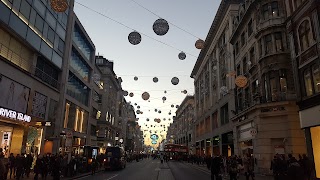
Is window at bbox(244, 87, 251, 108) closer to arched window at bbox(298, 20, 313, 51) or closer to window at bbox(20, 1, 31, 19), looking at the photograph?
arched window at bbox(298, 20, 313, 51)

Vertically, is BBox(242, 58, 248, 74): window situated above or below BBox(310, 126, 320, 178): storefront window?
above

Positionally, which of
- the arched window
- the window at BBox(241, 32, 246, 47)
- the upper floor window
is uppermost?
the window at BBox(241, 32, 246, 47)

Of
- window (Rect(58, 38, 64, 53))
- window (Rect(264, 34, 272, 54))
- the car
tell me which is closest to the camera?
window (Rect(264, 34, 272, 54))

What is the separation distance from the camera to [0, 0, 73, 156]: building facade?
75.6 feet

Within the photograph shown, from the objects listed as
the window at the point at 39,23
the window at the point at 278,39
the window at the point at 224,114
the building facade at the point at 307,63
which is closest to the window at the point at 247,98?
the window at the point at 278,39

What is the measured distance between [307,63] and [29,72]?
24966 mm

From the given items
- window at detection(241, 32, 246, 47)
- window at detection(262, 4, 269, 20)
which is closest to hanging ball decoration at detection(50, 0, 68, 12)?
window at detection(262, 4, 269, 20)

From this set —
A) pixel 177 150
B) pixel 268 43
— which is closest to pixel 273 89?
pixel 268 43

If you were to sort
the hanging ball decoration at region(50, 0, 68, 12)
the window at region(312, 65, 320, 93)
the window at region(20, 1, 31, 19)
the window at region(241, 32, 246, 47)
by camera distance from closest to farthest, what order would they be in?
1. the hanging ball decoration at region(50, 0, 68, 12)
2. the window at region(312, 65, 320, 93)
3. the window at region(20, 1, 31, 19)
4. the window at region(241, 32, 246, 47)

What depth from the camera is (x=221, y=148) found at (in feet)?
154

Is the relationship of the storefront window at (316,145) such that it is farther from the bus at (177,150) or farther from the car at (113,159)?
the bus at (177,150)

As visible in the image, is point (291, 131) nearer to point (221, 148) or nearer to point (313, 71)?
point (313, 71)

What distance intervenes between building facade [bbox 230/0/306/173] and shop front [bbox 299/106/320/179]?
2.89 metres

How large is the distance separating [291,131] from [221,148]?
71.4ft
